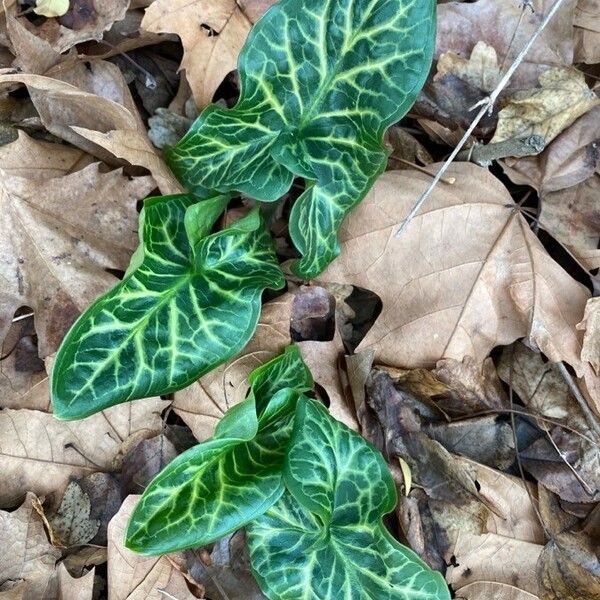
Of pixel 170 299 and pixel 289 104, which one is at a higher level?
pixel 289 104

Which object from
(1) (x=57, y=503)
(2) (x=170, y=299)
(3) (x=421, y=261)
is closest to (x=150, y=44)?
(2) (x=170, y=299)

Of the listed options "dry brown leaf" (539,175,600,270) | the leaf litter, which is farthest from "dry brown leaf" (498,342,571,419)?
"dry brown leaf" (539,175,600,270)

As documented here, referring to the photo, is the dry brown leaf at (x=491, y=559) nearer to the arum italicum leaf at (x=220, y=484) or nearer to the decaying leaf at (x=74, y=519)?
the arum italicum leaf at (x=220, y=484)

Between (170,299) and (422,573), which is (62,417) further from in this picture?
(422,573)

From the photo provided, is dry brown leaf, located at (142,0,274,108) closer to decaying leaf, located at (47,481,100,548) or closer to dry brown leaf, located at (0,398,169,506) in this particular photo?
dry brown leaf, located at (0,398,169,506)

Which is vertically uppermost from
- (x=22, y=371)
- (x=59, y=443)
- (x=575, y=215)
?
(x=575, y=215)

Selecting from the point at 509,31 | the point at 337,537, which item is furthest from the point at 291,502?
the point at 509,31

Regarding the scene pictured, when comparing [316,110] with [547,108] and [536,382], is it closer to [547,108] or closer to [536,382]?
[547,108]
